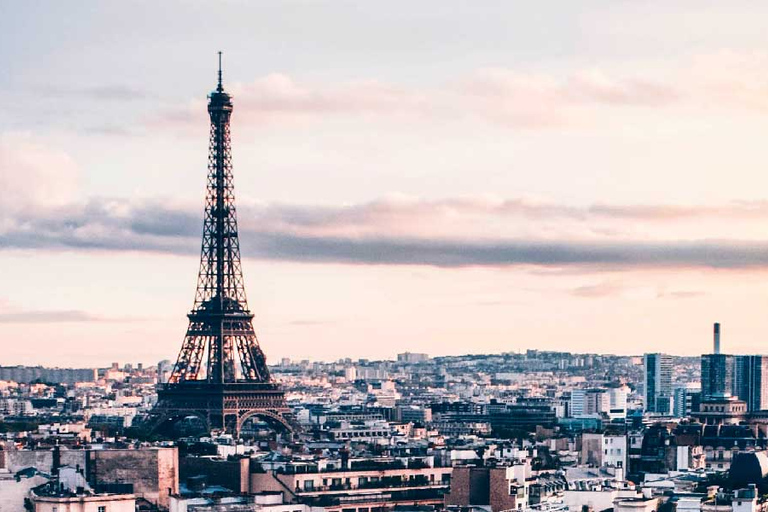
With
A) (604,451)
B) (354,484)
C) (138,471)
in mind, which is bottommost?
(604,451)

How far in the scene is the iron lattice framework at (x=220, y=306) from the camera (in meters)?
152

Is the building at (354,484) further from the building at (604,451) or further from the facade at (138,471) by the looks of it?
the building at (604,451)

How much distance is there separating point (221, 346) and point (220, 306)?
2.52m

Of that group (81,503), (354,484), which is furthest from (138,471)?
(81,503)

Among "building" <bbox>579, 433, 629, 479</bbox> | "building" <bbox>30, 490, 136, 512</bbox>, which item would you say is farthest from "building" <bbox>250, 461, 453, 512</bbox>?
"building" <bbox>579, 433, 629, 479</bbox>

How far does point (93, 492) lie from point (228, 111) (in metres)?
69.6

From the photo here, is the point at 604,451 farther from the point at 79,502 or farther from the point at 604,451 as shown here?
the point at 79,502

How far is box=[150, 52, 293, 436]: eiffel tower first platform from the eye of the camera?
495 feet

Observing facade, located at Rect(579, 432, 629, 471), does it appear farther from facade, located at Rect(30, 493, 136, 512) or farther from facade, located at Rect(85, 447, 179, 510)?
facade, located at Rect(30, 493, 136, 512)

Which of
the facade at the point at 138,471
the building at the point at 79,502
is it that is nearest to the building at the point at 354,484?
the facade at the point at 138,471

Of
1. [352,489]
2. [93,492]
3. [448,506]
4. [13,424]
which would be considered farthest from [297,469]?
[13,424]

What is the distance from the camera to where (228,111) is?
150 metres

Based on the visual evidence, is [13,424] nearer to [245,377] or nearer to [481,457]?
[245,377]

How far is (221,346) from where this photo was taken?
15300 centimetres
